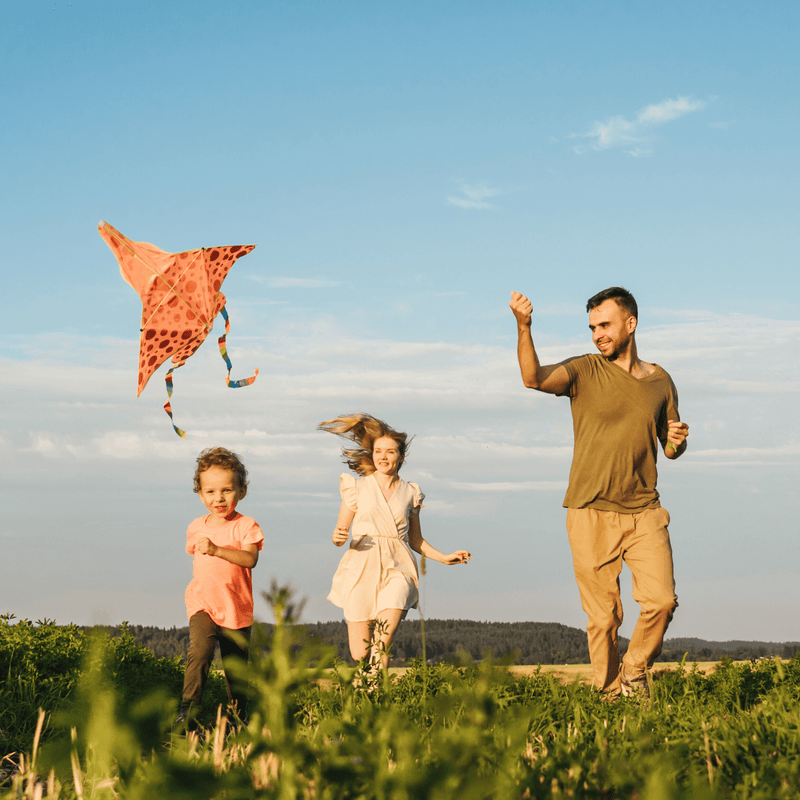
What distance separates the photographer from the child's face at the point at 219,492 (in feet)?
20.5

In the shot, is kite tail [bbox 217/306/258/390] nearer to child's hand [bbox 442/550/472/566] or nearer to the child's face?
the child's face

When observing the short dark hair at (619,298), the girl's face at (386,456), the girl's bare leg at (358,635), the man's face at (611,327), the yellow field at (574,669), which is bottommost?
the yellow field at (574,669)

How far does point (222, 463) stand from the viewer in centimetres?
636

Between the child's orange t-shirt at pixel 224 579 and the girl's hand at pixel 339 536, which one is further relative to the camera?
the girl's hand at pixel 339 536

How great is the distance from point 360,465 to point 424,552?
0.94 meters

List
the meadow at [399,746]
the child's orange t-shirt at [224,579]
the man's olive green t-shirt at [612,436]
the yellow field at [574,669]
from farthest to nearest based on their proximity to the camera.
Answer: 1. the yellow field at [574,669]
2. the man's olive green t-shirt at [612,436]
3. the child's orange t-shirt at [224,579]
4. the meadow at [399,746]

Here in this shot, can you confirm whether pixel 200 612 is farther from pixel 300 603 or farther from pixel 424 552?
pixel 300 603

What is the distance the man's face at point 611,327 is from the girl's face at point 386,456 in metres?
1.89

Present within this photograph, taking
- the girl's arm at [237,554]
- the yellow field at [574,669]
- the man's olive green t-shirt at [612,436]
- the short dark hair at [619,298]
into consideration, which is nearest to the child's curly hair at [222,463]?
the girl's arm at [237,554]

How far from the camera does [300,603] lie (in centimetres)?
132

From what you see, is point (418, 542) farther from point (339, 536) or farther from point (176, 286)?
point (176, 286)

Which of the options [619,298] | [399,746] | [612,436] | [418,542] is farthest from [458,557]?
[399,746]

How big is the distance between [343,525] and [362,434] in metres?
0.90

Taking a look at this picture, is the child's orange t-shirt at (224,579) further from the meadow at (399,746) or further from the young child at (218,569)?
the meadow at (399,746)
